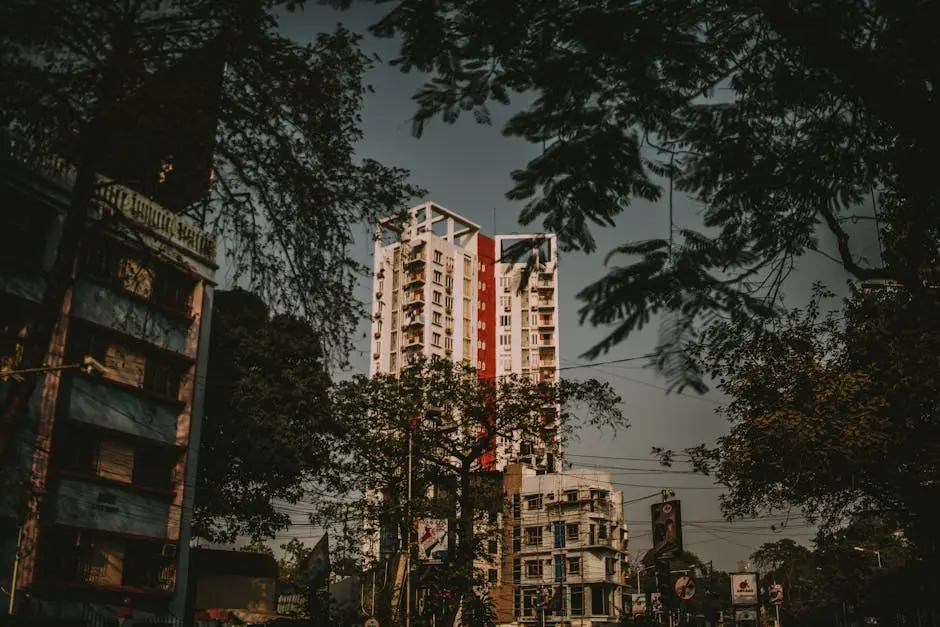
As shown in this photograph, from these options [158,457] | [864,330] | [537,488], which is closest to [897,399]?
[864,330]

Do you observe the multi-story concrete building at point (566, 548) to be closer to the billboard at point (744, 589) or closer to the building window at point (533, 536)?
the building window at point (533, 536)

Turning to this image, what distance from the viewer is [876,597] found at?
50.4 meters

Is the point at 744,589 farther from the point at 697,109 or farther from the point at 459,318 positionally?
the point at 697,109

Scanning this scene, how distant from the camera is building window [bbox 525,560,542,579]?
78.1m

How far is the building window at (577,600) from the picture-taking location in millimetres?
75500

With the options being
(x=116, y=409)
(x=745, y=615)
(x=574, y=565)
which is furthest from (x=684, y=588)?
(x=574, y=565)

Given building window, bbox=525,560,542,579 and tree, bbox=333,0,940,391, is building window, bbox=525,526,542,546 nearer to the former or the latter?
building window, bbox=525,560,542,579

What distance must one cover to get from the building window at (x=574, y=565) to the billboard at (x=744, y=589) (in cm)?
1390

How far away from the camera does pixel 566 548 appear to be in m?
76.8

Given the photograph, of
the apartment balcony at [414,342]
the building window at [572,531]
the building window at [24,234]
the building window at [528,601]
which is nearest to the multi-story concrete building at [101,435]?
the building window at [24,234]

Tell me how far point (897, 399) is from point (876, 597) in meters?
33.9

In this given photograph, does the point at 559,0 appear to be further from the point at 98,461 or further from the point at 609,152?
the point at 98,461

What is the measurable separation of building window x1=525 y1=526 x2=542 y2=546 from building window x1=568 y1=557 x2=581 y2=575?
11.1 ft

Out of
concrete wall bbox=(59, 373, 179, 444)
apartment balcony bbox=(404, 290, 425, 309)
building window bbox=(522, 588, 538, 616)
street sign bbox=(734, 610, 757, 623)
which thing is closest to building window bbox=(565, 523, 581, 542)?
building window bbox=(522, 588, 538, 616)
